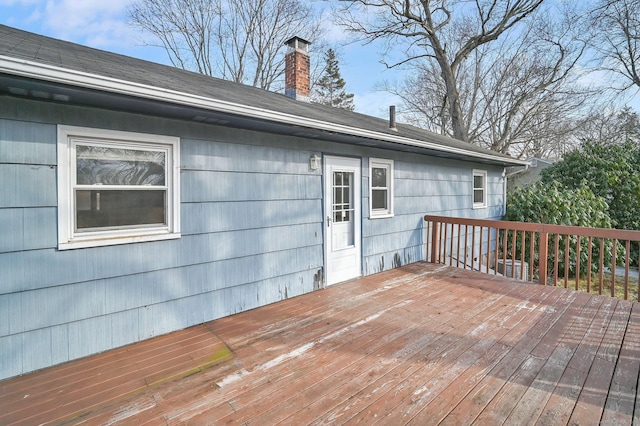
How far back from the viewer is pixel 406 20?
1378 cm

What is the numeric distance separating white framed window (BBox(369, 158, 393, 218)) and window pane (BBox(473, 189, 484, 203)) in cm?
341

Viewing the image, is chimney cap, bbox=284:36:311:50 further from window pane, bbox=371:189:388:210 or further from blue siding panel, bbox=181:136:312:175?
window pane, bbox=371:189:388:210

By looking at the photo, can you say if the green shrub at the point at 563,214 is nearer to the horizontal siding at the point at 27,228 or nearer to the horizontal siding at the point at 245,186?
the horizontal siding at the point at 245,186

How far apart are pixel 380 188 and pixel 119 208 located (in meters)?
3.86

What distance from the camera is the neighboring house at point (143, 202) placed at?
8.24 feet

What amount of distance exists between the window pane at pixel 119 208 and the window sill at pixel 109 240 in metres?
0.13

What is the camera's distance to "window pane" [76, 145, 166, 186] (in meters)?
2.80

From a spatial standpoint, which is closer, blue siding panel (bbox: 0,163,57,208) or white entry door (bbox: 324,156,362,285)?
blue siding panel (bbox: 0,163,57,208)

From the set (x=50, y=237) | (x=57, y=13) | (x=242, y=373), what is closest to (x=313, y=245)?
(x=242, y=373)

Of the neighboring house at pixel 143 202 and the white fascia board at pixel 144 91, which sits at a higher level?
the white fascia board at pixel 144 91

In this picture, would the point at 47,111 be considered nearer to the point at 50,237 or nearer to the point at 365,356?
the point at 50,237

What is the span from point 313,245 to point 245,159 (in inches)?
60.0

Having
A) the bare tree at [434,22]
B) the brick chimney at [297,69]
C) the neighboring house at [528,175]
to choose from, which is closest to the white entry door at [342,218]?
the brick chimney at [297,69]

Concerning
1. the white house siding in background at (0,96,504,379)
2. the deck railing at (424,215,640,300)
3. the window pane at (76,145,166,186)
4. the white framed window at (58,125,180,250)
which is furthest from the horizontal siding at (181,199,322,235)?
the deck railing at (424,215,640,300)
